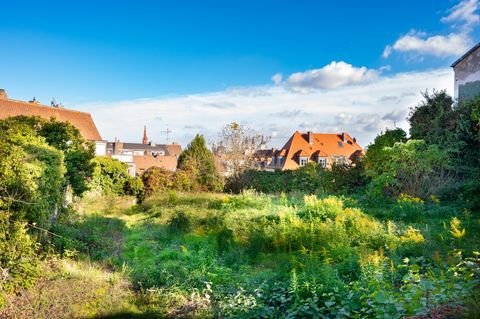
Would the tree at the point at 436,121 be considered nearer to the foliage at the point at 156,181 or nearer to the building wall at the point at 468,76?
the building wall at the point at 468,76

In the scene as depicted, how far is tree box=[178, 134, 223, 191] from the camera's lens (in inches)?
731

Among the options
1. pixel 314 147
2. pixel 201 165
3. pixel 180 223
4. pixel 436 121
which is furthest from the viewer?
pixel 314 147


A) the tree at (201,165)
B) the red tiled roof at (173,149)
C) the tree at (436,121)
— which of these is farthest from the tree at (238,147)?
the red tiled roof at (173,149)

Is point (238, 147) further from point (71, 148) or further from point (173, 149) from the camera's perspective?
point (173, 149)

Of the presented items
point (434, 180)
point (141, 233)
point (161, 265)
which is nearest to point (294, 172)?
point (434, 180)

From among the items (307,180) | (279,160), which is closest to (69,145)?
(307,180)

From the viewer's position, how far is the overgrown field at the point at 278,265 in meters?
4.25

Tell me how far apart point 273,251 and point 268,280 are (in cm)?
165

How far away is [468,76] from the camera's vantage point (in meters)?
17.0

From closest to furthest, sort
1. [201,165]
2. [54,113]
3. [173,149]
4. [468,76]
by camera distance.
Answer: [468,76]
[201,165]
[54,113]
[173,149]

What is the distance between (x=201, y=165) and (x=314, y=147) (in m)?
20.8

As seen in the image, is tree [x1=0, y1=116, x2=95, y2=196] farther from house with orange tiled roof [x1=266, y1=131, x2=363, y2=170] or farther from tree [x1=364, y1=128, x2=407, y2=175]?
house with orange tiled roof [x1=266, y1=131, x2=363, y2=170]

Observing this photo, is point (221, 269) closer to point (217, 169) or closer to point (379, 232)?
point (379, 232)

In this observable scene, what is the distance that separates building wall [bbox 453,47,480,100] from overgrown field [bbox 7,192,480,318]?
8.97 metres
